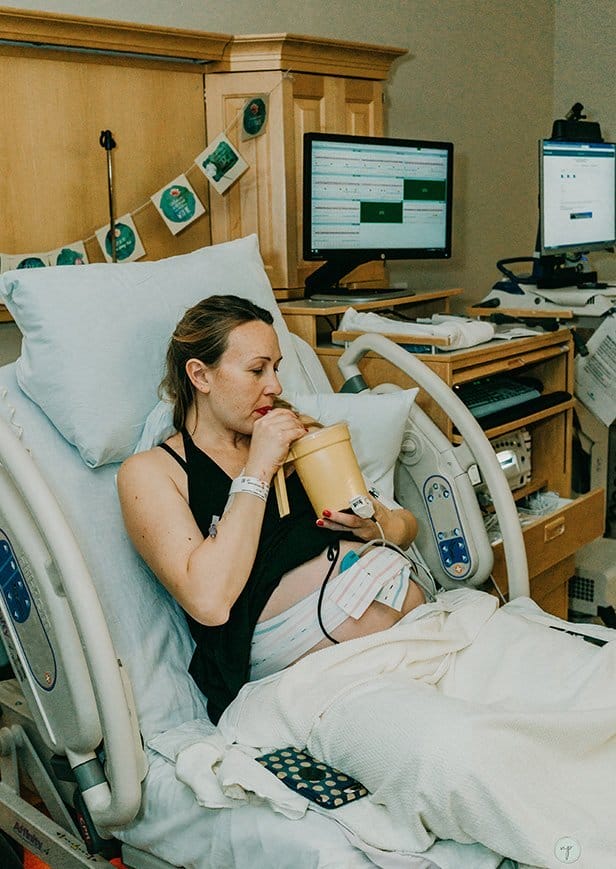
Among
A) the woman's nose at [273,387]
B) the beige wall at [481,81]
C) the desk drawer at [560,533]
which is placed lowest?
the desk drawer at [560,533]

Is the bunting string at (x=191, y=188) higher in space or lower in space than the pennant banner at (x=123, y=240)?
higher

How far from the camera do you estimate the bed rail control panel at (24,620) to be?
1585mm

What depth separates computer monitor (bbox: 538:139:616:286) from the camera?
3.31 meters

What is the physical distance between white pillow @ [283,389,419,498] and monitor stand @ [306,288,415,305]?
2.04ft

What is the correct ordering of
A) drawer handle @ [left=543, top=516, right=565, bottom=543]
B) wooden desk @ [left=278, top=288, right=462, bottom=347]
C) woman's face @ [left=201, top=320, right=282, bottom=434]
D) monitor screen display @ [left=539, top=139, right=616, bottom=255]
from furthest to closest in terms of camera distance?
monitor screen display @ [left=539, top=139, right=616, bottom=255] < wooden desk @ [left=278, top=288, right=462, bottom=347] < drawer handle @ [left=543, top=516, right=565, bottom=543] < woman's face @ [left=201, top=320, right=282, bottom=434]

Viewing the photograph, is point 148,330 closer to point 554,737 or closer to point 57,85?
point 57,85

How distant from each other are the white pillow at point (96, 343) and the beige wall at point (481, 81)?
1.33 metres

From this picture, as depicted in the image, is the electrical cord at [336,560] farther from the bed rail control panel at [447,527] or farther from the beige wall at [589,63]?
the beige wall at [589,63]

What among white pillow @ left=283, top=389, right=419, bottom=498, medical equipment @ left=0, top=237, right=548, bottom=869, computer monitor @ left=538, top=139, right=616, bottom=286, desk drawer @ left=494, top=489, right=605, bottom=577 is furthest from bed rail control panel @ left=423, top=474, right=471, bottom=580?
computer monitor @ left=538, top=139, right=616, bottom=286

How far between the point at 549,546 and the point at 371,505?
0.93 m

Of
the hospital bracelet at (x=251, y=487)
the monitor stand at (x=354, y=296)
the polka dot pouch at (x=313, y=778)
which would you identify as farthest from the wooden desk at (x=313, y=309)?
the polka dot pouch at (x=313, y=778)

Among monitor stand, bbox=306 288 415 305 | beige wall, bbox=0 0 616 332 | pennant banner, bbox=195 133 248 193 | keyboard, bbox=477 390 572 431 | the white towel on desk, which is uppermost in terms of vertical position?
beige wall, bbox=0 0 616 332

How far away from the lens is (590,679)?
1540mm

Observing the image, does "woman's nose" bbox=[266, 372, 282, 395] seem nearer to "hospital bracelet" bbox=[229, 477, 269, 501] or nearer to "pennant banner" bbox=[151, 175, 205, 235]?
"hospital bracelet" bbox=[229, 477, 269, 501]
